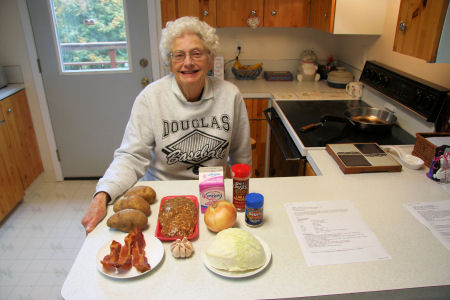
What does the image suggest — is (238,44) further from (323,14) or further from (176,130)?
(176,130)

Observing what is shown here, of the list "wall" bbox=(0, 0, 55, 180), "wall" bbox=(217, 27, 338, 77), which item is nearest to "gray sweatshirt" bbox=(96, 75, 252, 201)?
"wall" bbox=(217, 27, 338, 77)

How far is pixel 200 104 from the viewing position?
5.20ft

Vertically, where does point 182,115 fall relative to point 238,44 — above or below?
below

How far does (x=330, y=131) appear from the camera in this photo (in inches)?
75.2

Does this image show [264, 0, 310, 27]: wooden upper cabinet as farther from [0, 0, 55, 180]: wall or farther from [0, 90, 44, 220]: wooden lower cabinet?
[0, 90, 44, 220]: wooden lower cabinet

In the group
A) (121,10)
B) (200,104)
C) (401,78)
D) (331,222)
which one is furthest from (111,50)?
(331,222)

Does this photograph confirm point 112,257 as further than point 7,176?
No

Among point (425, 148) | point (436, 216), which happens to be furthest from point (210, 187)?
point (425, 148)

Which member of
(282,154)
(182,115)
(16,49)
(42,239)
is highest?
(16,49)

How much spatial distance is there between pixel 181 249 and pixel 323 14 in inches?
82.5

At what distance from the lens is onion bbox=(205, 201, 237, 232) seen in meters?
1.05

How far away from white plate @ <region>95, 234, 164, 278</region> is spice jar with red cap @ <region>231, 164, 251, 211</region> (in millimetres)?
313

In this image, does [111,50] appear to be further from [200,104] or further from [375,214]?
[375,214]

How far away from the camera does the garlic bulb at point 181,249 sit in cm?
95
